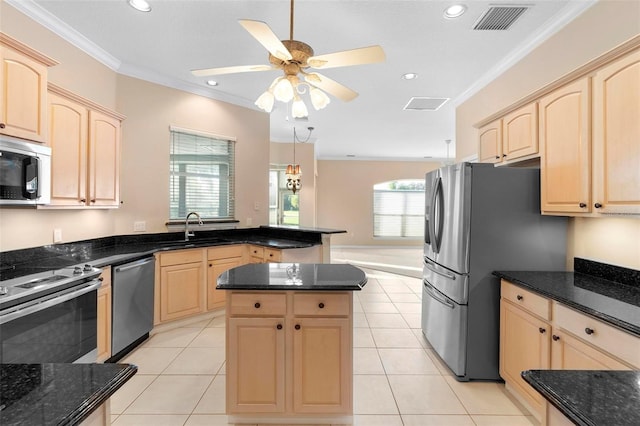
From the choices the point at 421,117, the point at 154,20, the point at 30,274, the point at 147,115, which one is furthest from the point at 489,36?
the point at 30,274

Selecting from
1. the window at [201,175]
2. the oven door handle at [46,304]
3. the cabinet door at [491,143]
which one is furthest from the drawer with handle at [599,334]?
the window at [201,175]

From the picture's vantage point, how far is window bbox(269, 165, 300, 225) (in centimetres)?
784

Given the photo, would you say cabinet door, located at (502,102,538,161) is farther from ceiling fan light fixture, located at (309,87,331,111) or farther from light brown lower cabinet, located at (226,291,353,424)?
light brown lower cabinet, located at (226,291,353,424)

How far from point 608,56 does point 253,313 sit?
2.60m

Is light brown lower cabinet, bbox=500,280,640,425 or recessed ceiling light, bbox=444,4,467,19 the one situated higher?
recessed ceiling light, bbox=444,4,467,19

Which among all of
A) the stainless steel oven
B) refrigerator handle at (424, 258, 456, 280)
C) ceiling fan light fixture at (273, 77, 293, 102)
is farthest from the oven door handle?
refrigerator handle at (424, 258, 456, 280)

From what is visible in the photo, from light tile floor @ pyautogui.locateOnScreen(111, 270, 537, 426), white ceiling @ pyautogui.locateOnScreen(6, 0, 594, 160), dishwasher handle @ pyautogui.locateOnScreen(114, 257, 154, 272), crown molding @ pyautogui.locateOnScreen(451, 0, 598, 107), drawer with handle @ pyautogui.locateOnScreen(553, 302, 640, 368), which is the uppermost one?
white ceiling @ pyautogui.locateOnScreen(6, 0, 594, 160)

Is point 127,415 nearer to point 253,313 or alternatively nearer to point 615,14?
point 253,313

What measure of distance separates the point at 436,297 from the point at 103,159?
347 cm

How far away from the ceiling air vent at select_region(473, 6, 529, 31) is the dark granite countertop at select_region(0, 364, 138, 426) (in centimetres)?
327

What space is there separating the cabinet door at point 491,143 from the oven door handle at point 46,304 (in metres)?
3.65

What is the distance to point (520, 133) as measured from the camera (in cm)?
250

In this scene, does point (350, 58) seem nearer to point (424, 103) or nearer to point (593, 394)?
point (593, 394)

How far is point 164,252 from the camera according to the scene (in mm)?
3289
